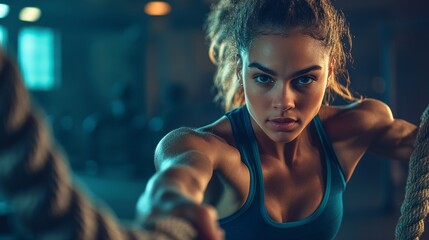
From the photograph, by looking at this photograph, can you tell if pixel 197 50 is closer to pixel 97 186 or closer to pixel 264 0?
pixel 97 186

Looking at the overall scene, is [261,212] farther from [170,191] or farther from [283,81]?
[170,191]

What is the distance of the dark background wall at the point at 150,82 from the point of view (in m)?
4.36

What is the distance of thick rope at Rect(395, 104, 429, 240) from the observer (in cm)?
107

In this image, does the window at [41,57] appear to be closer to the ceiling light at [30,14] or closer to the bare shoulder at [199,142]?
the ceiling light at [30,14]

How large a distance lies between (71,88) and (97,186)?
Answer: 119 inches

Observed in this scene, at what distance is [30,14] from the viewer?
6969 millimetres

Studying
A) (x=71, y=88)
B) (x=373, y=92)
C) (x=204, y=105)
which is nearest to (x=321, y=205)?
(x=373, y=92)

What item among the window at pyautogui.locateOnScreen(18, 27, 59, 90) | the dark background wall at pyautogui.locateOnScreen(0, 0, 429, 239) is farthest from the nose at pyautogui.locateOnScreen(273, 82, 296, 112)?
the window at pyautogui.locateOnScreen(18, 27, 59, 90)

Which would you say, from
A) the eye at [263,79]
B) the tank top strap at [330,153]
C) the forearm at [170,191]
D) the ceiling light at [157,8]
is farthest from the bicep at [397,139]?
the ceiling light at [157,8]

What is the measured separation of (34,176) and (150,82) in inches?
242

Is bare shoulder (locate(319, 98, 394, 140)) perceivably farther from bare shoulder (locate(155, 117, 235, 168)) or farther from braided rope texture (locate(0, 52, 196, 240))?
braided rope texture (locate(0, 52, 196, 240))

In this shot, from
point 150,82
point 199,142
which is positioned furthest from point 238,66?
point 150,82

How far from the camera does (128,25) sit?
24.1 ft

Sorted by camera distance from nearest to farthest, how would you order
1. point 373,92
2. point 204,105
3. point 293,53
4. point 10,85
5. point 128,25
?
point 10,85 → point 293,53 → point 373,92 → point 204,105 → point 128,25
